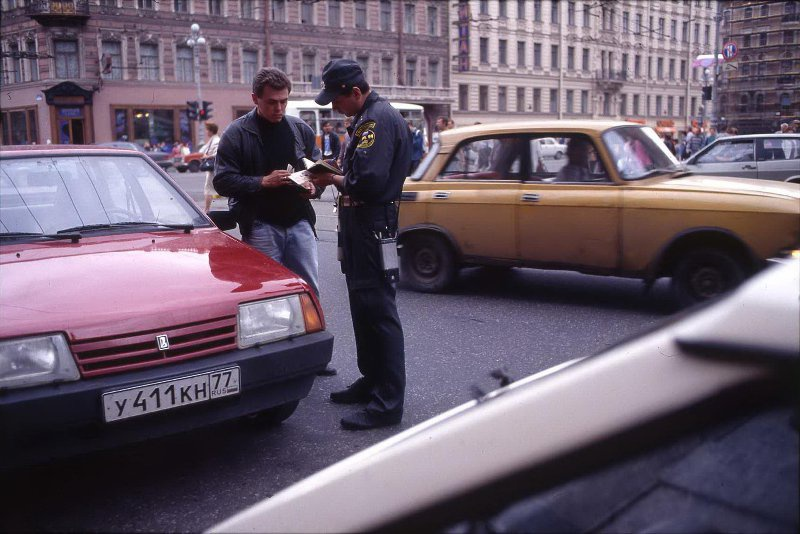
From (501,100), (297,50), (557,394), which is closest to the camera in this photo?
(557,394)

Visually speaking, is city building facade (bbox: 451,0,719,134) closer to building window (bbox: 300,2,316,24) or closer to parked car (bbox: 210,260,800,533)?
building window (bbox: 300,2,316,24)

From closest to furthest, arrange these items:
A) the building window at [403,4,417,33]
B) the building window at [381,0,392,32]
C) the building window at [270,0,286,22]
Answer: the building window at [270,0,286,22], the building window at [381,0,392,32], the building window at [403,4,417,33]

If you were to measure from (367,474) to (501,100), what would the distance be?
206 ft

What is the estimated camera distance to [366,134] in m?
3.93

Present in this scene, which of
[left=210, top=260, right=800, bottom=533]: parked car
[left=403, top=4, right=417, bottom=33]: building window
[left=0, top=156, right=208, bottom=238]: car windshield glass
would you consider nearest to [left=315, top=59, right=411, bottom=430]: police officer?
[left=0, top=156, right=208, bottom=238]: car windshield glass

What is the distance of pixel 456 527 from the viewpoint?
115 centimetres

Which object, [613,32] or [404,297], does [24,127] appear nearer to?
[404,297]

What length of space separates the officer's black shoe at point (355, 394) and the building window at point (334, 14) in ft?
161

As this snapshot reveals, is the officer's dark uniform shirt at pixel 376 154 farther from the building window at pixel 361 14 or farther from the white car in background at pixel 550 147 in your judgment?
the building window at pixel 361 14

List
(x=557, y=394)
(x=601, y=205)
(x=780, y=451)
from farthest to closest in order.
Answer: (x=601, y=205), (x=557, y=394), (x=780, y=451)

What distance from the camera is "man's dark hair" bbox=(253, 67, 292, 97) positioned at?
4637mm

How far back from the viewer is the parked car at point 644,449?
1.09m

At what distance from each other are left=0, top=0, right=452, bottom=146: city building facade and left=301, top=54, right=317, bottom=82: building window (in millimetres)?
64

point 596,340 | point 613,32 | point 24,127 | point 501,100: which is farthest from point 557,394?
point 613,32
